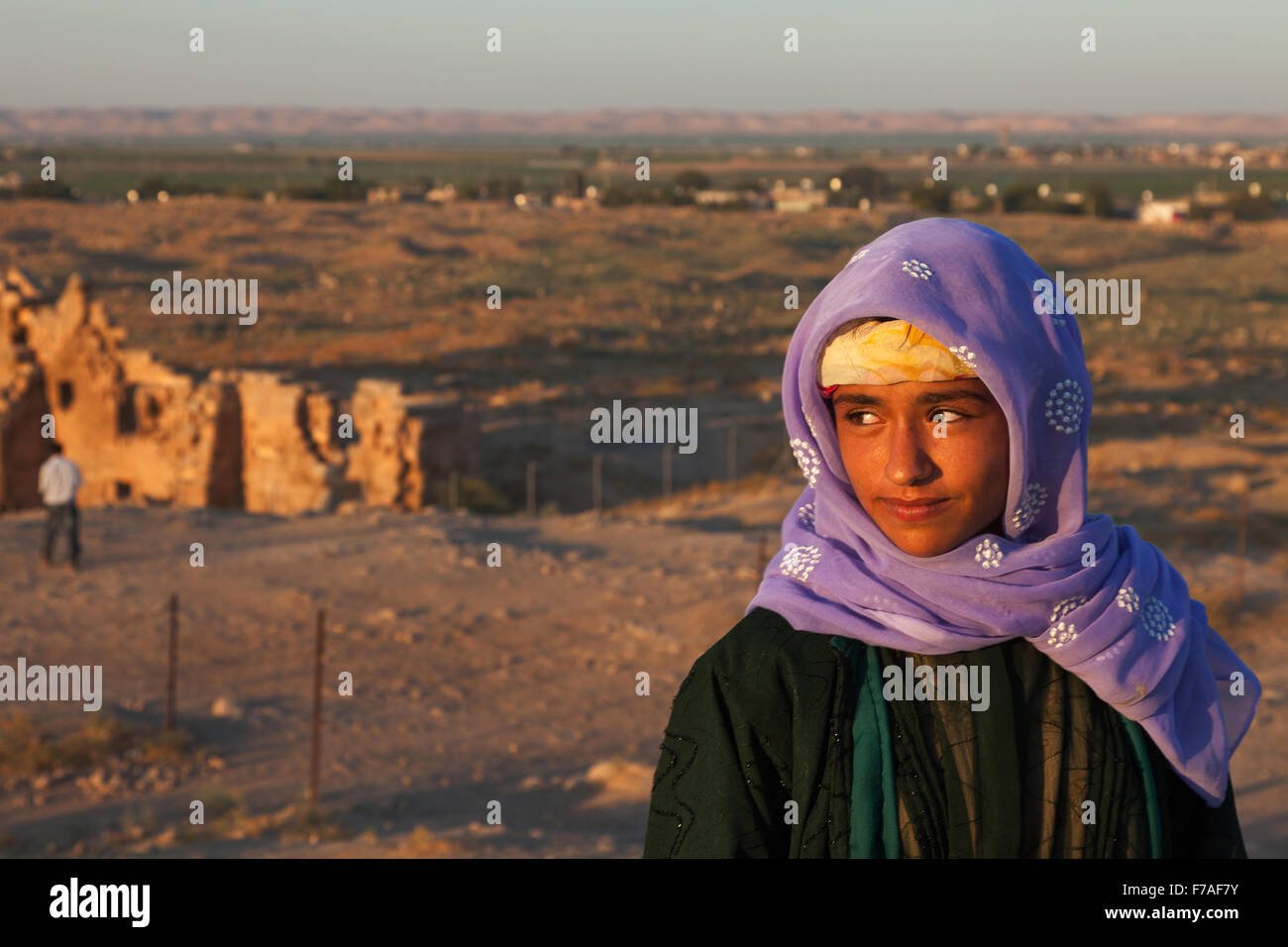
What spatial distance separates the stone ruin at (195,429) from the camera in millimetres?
17672

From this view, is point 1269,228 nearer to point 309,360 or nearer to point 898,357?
point 309,360

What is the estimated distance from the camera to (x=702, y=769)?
2.08 meters

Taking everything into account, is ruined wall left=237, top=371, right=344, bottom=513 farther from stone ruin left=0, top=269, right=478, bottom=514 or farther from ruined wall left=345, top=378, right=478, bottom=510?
Result: ruined wall left=345, top=378, right=478, bottom=510

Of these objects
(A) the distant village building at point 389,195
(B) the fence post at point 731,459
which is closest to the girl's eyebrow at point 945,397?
(B) the fence post at point 731,459

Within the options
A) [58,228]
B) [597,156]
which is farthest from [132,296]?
[597,156]

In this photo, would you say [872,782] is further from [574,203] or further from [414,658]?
[574,203]

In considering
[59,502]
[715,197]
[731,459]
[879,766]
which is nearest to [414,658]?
[59,502]

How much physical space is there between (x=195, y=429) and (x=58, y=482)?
457 cm

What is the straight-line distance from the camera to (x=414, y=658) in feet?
38.1

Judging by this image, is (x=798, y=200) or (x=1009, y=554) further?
(x=798, y=200)

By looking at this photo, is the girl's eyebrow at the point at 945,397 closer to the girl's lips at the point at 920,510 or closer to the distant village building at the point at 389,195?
the girl's lips at the point at 920,510

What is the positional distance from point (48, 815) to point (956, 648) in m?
8.04

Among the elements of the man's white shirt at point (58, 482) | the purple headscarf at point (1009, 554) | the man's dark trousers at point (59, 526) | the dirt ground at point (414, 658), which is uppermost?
the purple headscarf at point (1009, 554)

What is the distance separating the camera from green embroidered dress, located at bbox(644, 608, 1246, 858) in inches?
80.5
